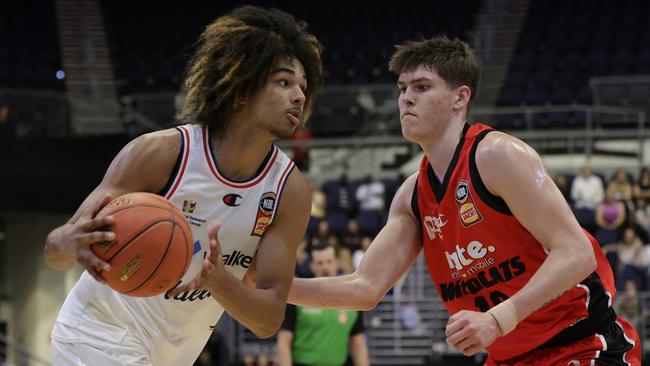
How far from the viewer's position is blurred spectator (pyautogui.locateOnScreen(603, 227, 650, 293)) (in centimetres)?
1153

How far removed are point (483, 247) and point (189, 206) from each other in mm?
1247

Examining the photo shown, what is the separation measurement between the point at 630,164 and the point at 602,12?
5.68 m

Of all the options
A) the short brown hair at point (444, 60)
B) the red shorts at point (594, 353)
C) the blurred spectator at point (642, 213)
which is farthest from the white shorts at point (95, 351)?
the blurred spectator at point (642, 213)

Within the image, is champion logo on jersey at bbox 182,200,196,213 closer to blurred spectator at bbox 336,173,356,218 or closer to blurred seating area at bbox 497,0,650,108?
blurred spectator at bbox 336,173,356,218

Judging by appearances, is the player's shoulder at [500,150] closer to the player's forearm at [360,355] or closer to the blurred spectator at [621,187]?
the player's forearm at [360,355]

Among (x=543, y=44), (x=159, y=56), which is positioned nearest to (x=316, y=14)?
(x=159, y=56)

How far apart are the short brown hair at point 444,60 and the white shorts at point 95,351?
1.72 meters

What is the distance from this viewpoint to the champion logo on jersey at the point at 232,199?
3.96 m

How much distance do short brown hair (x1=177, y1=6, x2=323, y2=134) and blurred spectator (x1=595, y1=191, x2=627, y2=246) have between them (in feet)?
29.2

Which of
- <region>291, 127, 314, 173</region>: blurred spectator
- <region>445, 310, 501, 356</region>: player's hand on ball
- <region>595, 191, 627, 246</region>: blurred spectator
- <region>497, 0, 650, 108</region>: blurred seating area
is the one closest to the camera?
<region>445, 310, 501, 356</region>: player's hand on ball

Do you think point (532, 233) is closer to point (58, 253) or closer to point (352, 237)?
point (58, 253)

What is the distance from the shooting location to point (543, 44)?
19.3 metres

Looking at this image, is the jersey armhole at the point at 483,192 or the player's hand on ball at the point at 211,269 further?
the jersey armhole at the point at 483,192

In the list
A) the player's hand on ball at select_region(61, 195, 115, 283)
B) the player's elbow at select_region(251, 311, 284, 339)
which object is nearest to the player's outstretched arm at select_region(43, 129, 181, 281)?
the player's hand on ball at select_region(61, 195, 115, 283)
